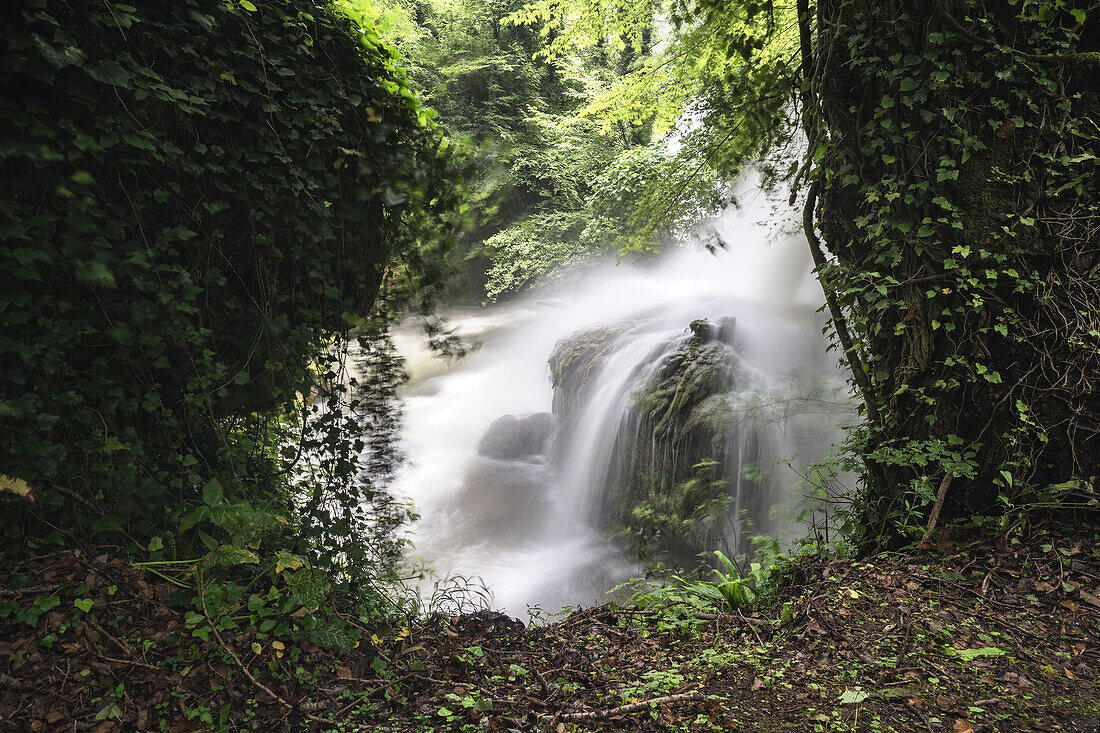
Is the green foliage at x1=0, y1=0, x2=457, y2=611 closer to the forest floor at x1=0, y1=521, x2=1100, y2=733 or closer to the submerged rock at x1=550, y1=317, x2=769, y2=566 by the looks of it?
the forest floor at x1=0, y1=521, x2=1100, y2=733

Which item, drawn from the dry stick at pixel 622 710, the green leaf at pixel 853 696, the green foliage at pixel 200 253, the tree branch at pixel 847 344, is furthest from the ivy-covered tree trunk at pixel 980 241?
the green foliage at pixel 200 253

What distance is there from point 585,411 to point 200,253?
278 inches

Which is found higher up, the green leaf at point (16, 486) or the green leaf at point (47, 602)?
the green leaf at point (16, 486)

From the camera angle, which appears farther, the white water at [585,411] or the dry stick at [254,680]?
the white water at [585,411]

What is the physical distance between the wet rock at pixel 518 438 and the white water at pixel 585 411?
0.24 meters

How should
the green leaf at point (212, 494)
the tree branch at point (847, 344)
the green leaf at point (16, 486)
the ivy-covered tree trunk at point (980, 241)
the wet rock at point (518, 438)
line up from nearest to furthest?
the green leaf at point (16, 486) → the green leaf at point (212, 494) → the ivy-covered tree trunk at point (980, 241) → the tree branch at point (847, 344) → the wet rock at point (518, 438)

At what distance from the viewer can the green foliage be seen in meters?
2.10

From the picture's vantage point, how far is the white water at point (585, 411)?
23.0ft

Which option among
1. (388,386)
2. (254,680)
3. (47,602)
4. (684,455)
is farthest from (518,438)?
(47,602)

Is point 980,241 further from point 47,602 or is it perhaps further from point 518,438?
point 518,438

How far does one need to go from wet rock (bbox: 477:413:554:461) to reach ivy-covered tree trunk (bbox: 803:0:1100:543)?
289 inches

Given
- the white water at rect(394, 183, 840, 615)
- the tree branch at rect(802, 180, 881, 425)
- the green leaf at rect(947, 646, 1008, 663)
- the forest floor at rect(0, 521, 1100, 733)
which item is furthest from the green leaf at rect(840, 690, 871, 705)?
the white water at rect(394, 183, 840, 615)

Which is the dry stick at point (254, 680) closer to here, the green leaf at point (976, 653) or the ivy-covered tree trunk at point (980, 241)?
the green leaf at point (976, 653)

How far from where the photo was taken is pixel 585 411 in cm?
922
